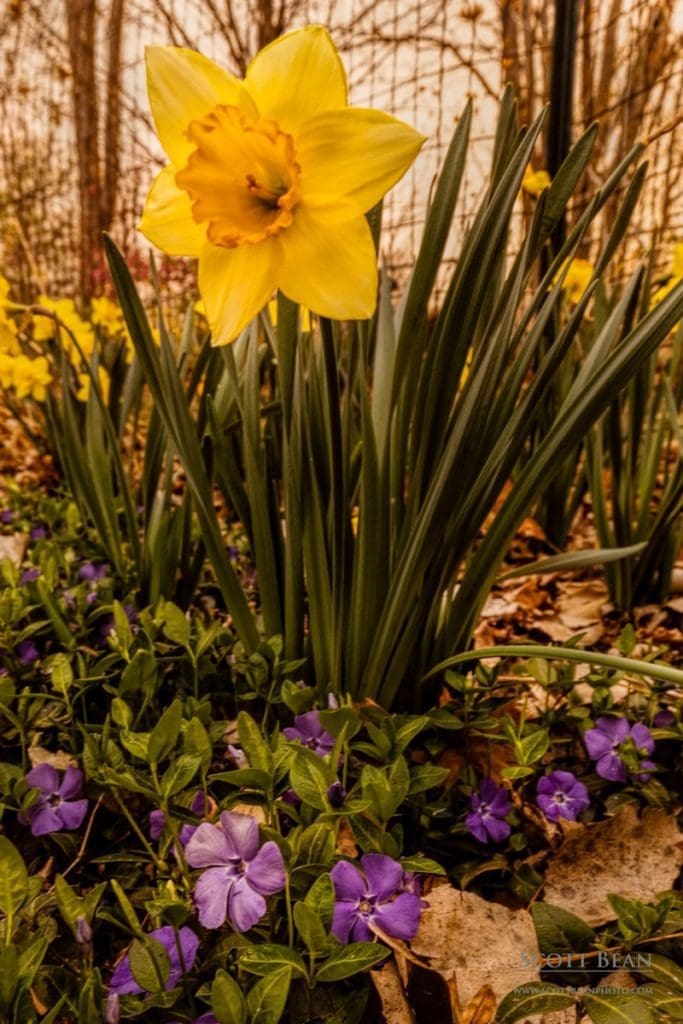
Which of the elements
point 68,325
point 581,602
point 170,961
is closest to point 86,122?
point 68,325

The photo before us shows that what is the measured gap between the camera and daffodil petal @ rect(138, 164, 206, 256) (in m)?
0.68

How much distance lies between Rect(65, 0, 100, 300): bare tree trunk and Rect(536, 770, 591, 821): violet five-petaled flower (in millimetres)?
5638

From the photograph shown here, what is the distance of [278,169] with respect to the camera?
65 centimetres

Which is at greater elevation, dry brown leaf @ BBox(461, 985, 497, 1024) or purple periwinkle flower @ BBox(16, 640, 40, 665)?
dry brown leaf @ BBox(461, 985, 497, 1024)

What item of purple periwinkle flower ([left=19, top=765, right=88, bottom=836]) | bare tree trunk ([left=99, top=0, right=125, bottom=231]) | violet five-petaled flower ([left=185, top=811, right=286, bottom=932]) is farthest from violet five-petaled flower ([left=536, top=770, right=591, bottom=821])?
bare tree trunk ([left=99, top=0, right=125, bottom=231])

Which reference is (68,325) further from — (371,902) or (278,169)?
(371,902)

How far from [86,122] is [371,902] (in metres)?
6.99

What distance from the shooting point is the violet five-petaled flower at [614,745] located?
801 millimetres

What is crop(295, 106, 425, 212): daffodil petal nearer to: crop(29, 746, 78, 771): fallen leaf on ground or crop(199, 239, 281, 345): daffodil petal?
crop(199, 239, 281, 345): daffodil petal

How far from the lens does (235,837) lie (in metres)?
0.54

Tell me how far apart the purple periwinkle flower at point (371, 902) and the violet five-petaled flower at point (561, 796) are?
0.88ft

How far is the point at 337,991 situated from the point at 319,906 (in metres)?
0.11

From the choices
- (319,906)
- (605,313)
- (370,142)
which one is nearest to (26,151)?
(605,313)

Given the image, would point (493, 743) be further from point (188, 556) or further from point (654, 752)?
point (188, 556)
